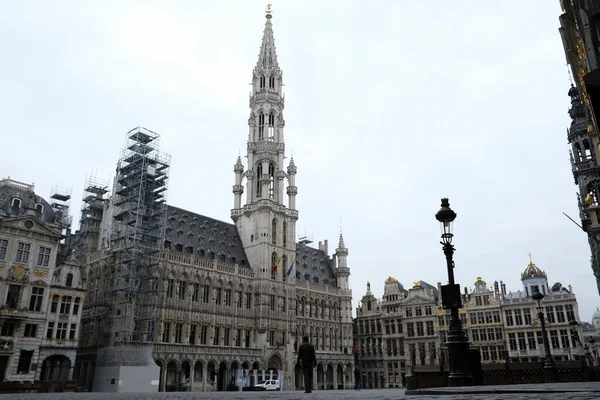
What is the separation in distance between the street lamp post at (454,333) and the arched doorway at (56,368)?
36.2 metres

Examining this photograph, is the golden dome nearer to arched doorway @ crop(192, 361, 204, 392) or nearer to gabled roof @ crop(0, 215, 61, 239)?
arched doorway @ crop(192, 361, 204, 392)

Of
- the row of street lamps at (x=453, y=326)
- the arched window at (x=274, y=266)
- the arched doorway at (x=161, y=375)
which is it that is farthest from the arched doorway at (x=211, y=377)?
the row of street lamps at (x=453, y=326)

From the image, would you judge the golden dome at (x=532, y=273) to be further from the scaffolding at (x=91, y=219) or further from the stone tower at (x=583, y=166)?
the scaffolding at (x=91, y=219)

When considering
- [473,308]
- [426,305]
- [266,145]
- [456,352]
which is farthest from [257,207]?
[456,352]

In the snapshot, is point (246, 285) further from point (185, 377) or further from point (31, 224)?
point (31, 224)

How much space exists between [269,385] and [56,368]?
2149cm

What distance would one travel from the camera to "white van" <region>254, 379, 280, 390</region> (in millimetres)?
51888

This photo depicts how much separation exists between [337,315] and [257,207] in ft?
67.7

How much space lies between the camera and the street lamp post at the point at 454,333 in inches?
550

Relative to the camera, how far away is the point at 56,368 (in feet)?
135

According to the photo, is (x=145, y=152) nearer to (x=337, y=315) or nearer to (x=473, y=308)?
(x=337, y=315)

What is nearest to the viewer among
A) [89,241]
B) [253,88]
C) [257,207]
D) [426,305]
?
[89,241]

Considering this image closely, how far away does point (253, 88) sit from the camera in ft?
248

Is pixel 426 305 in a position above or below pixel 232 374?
above
